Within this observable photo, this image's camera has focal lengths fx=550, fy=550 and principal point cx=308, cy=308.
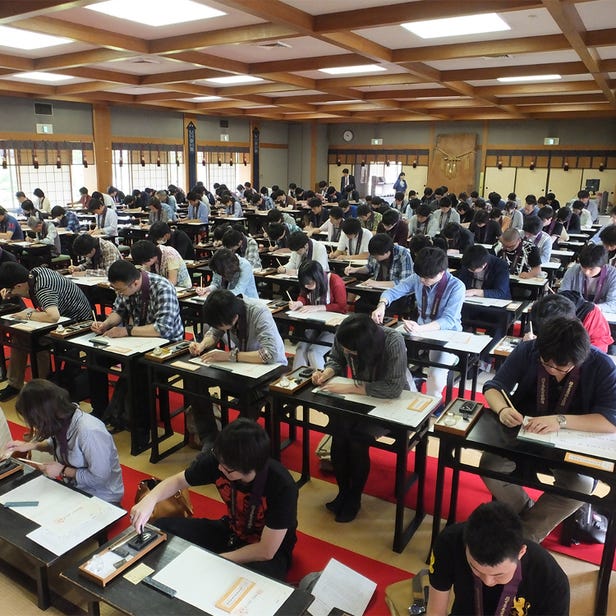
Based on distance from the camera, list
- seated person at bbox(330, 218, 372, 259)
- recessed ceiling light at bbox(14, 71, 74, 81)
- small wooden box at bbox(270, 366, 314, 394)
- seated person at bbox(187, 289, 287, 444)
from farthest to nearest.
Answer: recessed ceiling light at bbox(14, 71, 74, 81)
seated person at bbox(330, 218, 372, 259)
seated person at bbox(187, 289, 287, 444)
small wooden box at bbox(270, 366, 314, 394)

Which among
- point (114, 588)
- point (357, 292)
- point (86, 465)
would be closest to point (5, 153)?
point (357, 292)

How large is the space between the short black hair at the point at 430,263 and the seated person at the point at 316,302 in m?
0.92

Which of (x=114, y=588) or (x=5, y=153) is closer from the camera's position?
(x=114, y=588)

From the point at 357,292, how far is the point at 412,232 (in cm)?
384

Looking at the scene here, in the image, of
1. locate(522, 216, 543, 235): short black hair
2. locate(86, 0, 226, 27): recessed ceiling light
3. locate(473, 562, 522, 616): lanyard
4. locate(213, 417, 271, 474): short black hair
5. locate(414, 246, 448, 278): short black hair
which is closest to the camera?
locate(473, 562, 522, 616): lanyard

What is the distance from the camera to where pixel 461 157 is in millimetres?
17828

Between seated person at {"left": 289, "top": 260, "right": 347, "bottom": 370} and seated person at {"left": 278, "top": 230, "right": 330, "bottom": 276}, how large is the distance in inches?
33.6

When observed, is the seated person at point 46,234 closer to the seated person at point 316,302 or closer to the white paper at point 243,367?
the seated person at point 316,302

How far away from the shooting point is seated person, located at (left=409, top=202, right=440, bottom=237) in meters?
9.14

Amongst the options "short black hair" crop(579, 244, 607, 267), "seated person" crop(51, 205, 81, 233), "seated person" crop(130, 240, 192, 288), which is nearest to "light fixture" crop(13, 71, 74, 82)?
"seated person" crop(51, 205, 81, 233)

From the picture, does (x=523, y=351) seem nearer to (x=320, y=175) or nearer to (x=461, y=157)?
(x=461, y=157)

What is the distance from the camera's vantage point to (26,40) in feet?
22.8

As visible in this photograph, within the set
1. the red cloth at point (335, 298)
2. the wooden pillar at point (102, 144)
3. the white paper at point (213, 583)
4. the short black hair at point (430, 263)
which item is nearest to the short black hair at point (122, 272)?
the red cloth at point (335, 298)

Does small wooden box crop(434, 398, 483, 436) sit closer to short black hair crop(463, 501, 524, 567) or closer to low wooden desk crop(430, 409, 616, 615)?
low wooden desk crop(430, 409, 616, 615)
